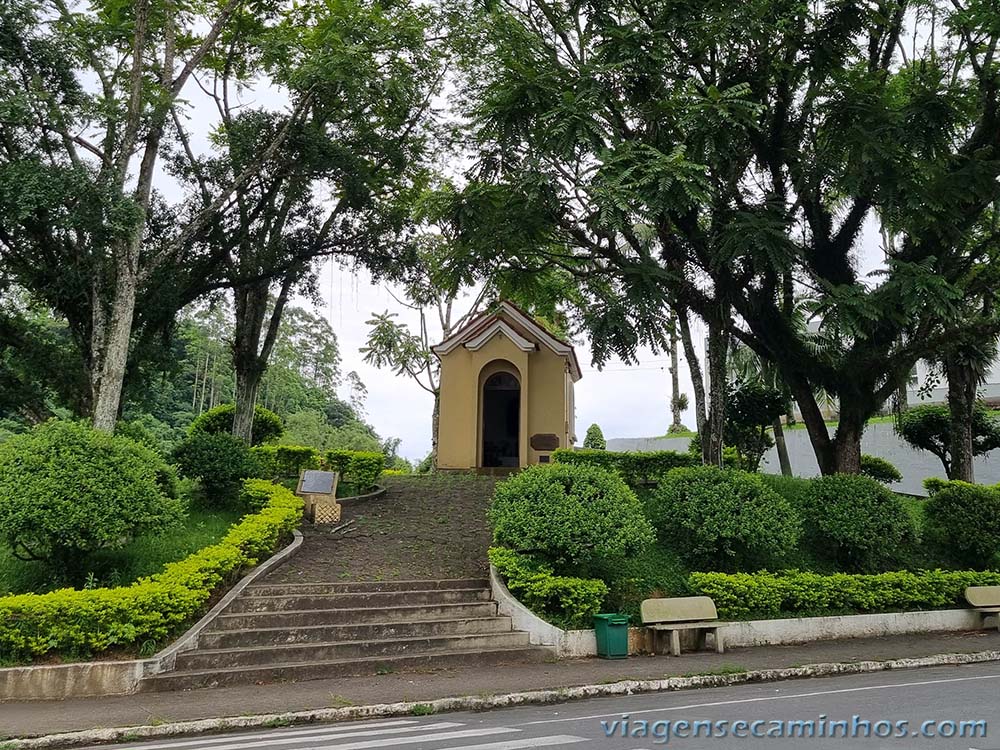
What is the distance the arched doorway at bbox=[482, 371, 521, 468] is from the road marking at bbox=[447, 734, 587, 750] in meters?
17.2

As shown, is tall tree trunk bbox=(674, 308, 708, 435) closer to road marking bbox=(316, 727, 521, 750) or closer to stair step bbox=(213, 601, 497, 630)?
stair step bbox=(213, 601, 497, 630)

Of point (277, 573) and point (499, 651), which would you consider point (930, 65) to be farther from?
point (277, 573)

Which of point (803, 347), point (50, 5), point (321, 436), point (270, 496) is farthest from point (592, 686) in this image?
point (321, 436)

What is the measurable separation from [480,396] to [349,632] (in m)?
13.2

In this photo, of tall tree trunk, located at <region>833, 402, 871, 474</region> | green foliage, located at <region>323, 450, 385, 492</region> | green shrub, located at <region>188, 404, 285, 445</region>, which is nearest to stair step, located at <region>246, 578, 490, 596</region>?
green foliage, located at <region>323, 450, 385, 492</region>

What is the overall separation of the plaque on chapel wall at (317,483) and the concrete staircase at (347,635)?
4.26m

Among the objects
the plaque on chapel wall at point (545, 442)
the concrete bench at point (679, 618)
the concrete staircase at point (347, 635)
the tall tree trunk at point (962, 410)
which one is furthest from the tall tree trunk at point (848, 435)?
the plaque on chapel wall at point (545, 442)

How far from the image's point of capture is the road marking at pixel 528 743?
529cm

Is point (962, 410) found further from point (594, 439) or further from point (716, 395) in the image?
point (594, 439)

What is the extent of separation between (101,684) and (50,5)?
517 inches

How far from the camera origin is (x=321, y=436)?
39.9 meters

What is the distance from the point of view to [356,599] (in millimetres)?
10109

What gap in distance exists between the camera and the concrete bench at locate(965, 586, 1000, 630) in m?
12.1

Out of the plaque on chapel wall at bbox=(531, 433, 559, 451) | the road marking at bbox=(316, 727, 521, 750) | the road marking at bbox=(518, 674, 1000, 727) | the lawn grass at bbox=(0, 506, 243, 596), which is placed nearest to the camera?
the road marking at bbox=(316, 727, 521, 750)
